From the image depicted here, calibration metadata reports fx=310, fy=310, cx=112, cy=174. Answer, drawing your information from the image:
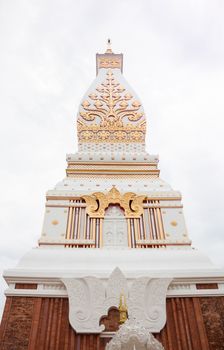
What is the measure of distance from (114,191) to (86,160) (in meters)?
1.66

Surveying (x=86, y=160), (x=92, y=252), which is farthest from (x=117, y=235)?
(x=86, y=160)

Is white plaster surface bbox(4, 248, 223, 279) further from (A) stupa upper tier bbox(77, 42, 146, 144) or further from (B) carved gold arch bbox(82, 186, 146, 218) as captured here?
(A) stupa upper tier bbox(77, 42, 146, 144)

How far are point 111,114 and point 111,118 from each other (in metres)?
0.18

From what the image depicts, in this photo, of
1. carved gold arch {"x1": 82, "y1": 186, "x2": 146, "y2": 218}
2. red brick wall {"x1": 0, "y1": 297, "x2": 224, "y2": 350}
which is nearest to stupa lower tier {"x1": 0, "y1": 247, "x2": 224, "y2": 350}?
red brick wall {"x1": 0, "y1": 297, "x2": 224, "y2": 350}

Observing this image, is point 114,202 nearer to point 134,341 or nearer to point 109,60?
point 134,341

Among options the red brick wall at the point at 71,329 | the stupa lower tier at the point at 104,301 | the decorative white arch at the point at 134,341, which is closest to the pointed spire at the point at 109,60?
the stupa lower tier at the point at 104,301

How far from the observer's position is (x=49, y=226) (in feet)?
23.0

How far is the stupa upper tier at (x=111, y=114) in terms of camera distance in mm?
9617

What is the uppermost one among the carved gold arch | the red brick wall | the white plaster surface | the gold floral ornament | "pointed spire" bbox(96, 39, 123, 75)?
"pointed spire" bbox(96, 39, 123, 75)

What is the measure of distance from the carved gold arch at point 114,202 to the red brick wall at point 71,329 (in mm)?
2193

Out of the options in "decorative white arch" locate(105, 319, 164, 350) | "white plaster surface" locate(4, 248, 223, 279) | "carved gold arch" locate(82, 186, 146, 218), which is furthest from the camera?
"carved gold arch" locate(82, 186, 146, 218)

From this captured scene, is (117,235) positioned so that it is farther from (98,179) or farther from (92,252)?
(98,179)

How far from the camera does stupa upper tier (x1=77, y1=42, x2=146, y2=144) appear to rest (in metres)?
9.62

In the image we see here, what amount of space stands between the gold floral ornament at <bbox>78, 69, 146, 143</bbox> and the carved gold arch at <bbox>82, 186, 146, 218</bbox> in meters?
2.50
